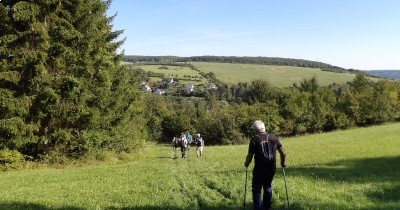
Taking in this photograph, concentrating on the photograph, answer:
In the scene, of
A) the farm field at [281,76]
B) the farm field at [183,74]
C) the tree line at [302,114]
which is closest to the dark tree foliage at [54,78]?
the tree line at [302,114]

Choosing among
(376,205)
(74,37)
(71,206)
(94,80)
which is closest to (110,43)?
(94,80)

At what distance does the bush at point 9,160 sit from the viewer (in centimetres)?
2672

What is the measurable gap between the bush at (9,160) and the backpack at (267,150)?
21092mm

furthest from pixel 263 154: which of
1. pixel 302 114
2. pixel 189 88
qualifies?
pixel 189 88

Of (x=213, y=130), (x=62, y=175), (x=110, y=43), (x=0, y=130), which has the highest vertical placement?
(x=110, y=43)

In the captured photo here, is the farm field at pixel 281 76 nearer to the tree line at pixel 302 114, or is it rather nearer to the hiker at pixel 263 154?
the tree line at pixel 302 114

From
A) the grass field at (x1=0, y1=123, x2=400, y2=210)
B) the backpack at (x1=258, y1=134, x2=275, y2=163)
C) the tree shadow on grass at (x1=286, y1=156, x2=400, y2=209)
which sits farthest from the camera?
the tree shadow on grass at (x1=286, y1=156, x2=400, y2=209)

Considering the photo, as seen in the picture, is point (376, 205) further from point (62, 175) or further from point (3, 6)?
point (3, 6)

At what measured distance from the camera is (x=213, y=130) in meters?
88.9

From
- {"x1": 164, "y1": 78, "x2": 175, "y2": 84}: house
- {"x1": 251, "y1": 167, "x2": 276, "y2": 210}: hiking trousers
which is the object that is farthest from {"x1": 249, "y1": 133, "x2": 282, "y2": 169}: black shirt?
{"x1": 164, "y1": 78, "x2": 175, "y2": 84}: house

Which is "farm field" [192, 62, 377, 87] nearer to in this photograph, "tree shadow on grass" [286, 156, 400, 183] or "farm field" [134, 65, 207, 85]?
"farm field" [134, 65, 207, 85]

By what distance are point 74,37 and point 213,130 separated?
203 feet

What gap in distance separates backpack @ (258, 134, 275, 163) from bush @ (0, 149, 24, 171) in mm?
21092

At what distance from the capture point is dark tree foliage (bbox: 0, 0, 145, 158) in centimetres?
2725
